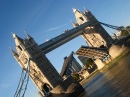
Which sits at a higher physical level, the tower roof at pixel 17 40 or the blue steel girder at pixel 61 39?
the tower roof at pixel 17 40

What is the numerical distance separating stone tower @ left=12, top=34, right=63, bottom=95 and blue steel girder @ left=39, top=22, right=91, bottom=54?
155 inches

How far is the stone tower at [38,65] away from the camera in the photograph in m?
46.5

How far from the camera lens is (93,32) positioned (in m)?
68.4

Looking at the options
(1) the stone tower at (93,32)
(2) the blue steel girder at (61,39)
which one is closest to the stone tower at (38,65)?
(2) the blue steel girder at (61,39)

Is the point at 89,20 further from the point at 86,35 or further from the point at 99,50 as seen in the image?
the point at 99,50

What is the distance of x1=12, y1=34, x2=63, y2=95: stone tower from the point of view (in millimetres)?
46500

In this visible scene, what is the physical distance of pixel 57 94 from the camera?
4112cm

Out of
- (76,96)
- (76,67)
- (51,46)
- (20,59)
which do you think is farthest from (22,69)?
(76,67)

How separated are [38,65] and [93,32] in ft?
86.4

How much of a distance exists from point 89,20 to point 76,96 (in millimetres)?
34112

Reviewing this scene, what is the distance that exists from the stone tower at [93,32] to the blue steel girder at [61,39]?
6.02 feet

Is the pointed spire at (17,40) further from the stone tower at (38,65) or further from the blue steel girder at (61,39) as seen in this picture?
the blue steel girder at (61,39)

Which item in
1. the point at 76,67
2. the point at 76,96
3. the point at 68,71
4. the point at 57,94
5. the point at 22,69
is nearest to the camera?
the point at 76,96

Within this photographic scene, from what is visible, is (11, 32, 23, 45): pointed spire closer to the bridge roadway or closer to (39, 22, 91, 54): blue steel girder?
(39, 22, 91, 54): blue steel girder
